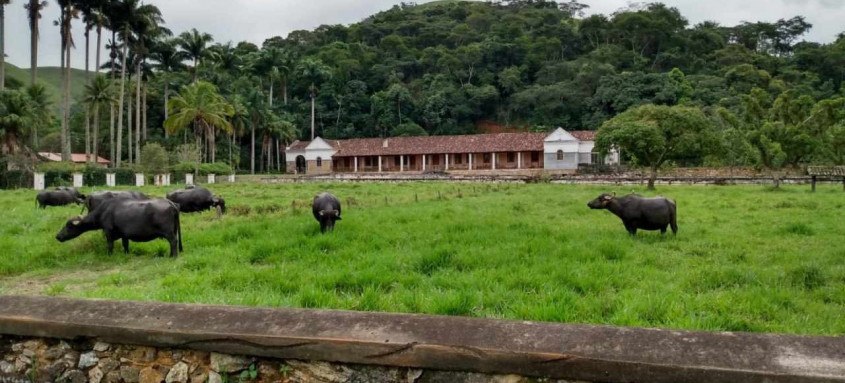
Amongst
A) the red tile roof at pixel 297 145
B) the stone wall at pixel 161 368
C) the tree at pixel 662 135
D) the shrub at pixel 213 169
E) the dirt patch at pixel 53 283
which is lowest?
the dirt patch at pixel 53 283

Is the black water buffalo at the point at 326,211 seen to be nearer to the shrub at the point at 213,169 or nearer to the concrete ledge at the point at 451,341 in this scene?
the concrete ledge at the point at 451,341

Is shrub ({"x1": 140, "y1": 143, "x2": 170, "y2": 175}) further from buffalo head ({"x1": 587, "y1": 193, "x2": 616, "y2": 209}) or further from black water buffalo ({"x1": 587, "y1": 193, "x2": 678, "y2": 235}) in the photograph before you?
black water buffalo ({"x1": 587, "y1": 193, "x2": 678, "y2": 235})

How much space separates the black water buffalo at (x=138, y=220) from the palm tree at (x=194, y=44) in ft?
173

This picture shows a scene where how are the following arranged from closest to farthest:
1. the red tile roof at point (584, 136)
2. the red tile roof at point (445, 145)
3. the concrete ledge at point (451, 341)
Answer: the concrete ledge at point (451, 341) < the red tile roof at point (584, 136) < the red tile roof at point (445, 145)

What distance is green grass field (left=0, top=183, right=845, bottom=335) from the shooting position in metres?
5.77

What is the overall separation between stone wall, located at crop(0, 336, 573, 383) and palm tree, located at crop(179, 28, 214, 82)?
5940 centimetres

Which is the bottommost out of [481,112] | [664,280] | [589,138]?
[664,280]

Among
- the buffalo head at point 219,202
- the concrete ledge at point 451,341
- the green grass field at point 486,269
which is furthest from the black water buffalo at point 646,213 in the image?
the buffalo head at point 219,202

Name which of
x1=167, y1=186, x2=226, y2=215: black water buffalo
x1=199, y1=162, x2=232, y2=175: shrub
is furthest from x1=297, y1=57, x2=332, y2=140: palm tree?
x1=167, y1=186, x2=226, y2=215: black water buffalo

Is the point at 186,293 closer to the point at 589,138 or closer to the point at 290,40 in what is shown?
the point at 589,138

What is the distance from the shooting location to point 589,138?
5766cm

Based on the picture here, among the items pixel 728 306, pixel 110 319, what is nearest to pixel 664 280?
pixel 728 306

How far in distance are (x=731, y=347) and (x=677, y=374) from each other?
1.12 feet

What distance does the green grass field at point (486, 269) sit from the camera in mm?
5773
